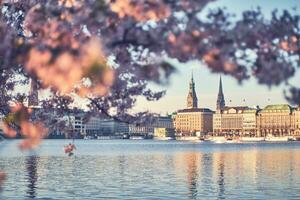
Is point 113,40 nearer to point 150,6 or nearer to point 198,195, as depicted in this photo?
point 150,6

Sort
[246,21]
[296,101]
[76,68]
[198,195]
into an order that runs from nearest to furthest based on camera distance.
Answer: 1. [76,68]
2. [246,21]
3. [296,101]
4. [198,195]

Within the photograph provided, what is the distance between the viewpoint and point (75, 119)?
729 inches

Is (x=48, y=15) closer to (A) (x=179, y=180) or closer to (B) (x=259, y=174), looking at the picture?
(A) (x=179, y=180)

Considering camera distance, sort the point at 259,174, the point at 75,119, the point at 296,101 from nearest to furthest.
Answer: the point at 296,101 < the point at 75,119 < the point at 259,174

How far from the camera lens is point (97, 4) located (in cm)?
768

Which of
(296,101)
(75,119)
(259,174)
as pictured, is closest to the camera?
(296,101)

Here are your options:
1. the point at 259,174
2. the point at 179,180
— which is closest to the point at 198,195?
the point at 179,180

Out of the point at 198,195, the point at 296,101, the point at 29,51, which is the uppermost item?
the point at 29,51

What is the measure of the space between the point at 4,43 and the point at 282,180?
4421 centimetres

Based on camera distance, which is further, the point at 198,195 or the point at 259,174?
the point at 259,174

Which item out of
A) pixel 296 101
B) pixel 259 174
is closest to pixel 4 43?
pixel 296 101

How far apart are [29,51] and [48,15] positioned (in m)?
0.83

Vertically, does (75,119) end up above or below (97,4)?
below

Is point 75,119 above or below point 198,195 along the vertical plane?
above
